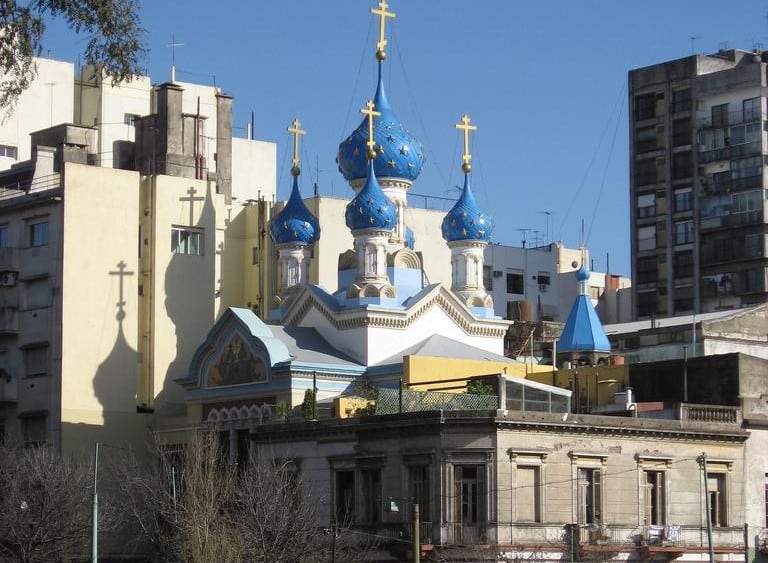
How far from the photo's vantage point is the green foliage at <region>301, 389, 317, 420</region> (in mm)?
57562

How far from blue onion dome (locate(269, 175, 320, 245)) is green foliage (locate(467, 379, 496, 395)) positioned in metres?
15.8

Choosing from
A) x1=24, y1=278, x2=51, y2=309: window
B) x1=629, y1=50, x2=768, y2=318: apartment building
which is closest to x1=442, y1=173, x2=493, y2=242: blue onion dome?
x1=24, y1=278, x2=51, y2=309: window

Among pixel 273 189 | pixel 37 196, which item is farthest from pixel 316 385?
pixel 273 189

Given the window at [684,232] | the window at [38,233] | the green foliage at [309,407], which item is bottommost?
the green foliage at [309,407]

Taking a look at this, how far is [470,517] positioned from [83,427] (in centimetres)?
2313

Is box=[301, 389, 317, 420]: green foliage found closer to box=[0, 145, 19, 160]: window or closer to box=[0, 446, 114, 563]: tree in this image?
box=[0, 446, 114, 563]: tree

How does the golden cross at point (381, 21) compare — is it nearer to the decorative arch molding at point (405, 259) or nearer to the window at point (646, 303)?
the decorative arch molding at point (405, 259)

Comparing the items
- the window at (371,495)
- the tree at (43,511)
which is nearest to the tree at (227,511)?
the window at (371,495)

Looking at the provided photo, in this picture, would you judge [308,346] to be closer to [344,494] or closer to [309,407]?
[309,407]

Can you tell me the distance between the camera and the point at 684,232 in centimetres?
9925

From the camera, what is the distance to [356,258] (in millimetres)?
65062

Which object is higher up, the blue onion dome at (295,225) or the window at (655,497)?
the blue onion dome at (295,225)

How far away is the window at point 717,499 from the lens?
54250 millimetres

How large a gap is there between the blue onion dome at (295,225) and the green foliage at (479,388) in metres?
15.8
